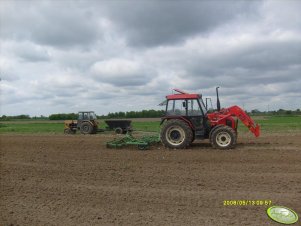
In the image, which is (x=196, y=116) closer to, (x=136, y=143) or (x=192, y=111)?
(x=192, y=111)

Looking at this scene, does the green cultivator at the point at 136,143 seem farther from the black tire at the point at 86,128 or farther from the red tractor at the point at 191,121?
the black tire at the point at 86,128

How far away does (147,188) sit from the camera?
725 centimetres

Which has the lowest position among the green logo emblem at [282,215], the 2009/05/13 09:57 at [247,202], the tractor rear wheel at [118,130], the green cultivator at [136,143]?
the green logo emblem at [282,215]

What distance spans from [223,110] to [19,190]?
8.64 meters

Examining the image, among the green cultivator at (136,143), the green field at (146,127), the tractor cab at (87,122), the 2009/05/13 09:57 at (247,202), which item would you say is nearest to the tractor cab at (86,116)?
the tractor cab at (87,122)

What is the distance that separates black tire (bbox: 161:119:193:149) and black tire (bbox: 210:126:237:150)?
0.88m

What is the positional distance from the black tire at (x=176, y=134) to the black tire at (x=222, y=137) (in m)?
0.88

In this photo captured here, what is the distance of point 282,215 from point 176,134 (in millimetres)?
8122

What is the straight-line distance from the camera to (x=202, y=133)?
13531mm

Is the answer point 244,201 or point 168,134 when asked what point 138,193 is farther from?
point 168,134

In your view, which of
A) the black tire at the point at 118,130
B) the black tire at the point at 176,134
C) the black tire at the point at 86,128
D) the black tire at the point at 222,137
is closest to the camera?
the black tire at the point at 222,137

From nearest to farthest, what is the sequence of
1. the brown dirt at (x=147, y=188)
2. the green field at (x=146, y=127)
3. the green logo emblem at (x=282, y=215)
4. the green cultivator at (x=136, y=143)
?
1. the green logo emblem at (x=282, y=215)
2. the brown dirt at (x=147, y=188)
3. the green cultivator at (x=136, y=143)
4. the green field at (x=146, y=127)

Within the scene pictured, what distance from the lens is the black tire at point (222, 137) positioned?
12852mm

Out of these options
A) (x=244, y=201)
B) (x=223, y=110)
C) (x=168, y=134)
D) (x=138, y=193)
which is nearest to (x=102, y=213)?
(x=138, y=193)
